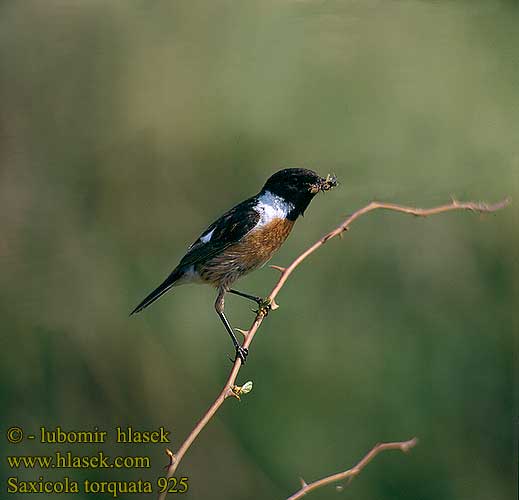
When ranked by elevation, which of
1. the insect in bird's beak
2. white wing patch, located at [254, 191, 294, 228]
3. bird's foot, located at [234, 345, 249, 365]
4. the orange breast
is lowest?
bird's foot, located at [234, 345, 249, 365]

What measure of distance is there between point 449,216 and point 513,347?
3.23 ft

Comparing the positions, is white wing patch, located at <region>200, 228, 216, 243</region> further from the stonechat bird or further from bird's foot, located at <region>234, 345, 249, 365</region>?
bird's foot, located at <region>234, 345, 249, 365</region>

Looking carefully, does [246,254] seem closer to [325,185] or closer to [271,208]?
[271,208]

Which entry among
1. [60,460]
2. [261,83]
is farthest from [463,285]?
[60,460]

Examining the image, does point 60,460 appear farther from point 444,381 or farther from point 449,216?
point 449,216

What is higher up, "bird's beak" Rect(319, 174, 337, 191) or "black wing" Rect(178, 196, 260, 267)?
"bird's beak" Rect(319, 174, 337, 191)

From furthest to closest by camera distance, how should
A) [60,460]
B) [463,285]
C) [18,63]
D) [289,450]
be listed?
[18,63] < [463,285] < [289,450] < [60,460]

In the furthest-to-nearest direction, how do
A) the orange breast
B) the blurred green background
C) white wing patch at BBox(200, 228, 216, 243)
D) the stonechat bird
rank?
the blurred green background < white wing patch at BBox(200, 228, 216, 243) < the orange breast < the stonechat bird

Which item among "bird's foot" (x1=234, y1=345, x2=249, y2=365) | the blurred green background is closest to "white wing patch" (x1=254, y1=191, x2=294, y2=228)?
"bird's foot" (x1=234, y1=345, x2=249, y2=365)

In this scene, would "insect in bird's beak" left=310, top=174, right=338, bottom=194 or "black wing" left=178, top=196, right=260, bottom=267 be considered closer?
"insect in bird's beak" left=310, top=174, right=338, bottom=194

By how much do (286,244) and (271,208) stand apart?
5.57 ft

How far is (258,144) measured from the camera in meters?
5.11

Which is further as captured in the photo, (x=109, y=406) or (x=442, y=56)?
(x=442, y=56)

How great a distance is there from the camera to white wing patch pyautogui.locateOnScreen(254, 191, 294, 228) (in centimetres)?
305
